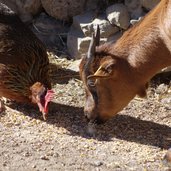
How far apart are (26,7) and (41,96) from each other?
228 cm

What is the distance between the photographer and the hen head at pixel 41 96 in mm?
6512

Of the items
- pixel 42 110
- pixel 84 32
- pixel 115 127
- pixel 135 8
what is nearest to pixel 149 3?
pixel 135 8

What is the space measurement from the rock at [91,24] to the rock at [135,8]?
0.29 m

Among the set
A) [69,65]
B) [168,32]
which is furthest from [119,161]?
[69,65]

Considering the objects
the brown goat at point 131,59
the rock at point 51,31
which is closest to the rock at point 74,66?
the rock at point 51,31

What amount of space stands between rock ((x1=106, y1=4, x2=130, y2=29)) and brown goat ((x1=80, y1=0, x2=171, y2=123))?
179cm

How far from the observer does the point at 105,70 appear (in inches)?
228

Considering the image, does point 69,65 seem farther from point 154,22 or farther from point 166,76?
point 154,22

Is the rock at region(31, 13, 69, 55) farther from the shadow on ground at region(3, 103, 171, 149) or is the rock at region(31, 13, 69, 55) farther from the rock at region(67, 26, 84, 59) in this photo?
the shadow on ground at region(3, 103, 171, 149)

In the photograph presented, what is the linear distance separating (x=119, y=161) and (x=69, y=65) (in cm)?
241

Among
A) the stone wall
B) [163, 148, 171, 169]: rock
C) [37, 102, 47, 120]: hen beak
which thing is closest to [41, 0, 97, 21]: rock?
the stone wall

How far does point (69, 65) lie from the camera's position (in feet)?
26.5

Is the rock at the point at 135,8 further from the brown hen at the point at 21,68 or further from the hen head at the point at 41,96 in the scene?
the hen head at the point at 41,96

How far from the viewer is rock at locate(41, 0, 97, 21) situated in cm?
826
